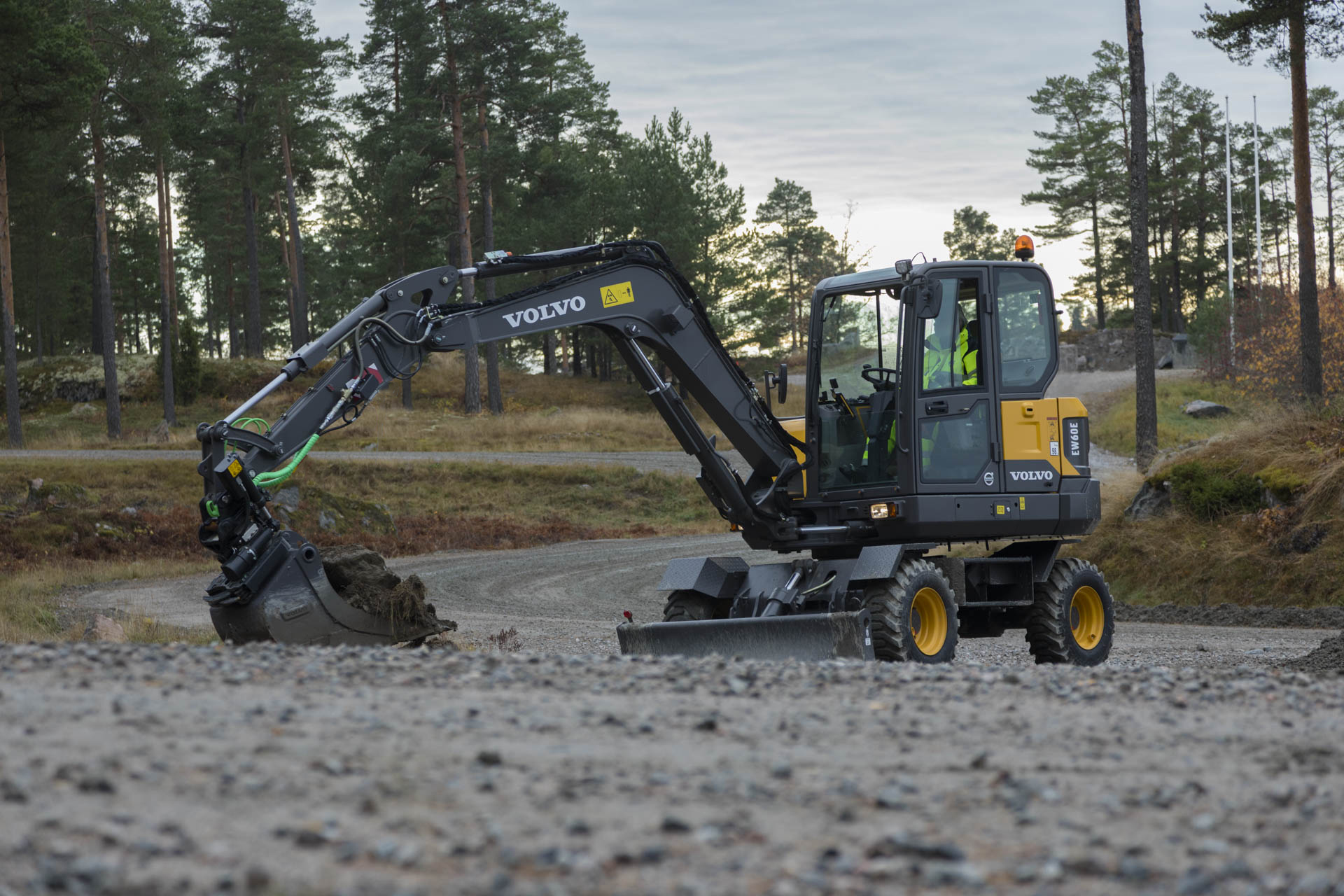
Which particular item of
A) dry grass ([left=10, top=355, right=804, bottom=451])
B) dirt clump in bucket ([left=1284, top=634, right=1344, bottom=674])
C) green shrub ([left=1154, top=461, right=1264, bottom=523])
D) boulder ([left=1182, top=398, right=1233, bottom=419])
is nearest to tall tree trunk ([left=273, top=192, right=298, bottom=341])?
dry grass ([left=10, top=355, right=804, bottom=451])

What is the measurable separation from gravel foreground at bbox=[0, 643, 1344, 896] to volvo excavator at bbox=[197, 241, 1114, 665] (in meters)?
2.84

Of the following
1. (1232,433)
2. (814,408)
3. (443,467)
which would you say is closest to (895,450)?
(814,408)

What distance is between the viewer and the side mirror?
1036 cm

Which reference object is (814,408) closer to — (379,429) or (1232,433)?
(1232,433)

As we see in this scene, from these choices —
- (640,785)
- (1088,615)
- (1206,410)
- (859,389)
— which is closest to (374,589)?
(859,389)

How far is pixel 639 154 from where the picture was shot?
4556cm

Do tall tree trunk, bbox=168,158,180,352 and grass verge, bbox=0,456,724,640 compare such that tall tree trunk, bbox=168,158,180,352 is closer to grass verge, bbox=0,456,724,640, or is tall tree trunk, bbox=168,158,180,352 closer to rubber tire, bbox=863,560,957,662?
grass verge, bbox=0,456,724,640

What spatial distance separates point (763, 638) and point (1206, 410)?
32.4 meters

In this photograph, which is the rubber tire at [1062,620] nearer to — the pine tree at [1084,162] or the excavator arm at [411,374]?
the excavator arm at [411,374]

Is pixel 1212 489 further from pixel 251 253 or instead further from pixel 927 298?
pixel 251 253

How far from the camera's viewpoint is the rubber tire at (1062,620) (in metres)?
11.4

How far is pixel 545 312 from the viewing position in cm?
1027

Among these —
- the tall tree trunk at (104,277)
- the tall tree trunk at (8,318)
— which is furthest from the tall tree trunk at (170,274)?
the tall tree trunk at (8,318)

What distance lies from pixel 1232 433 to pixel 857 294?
1033cm
